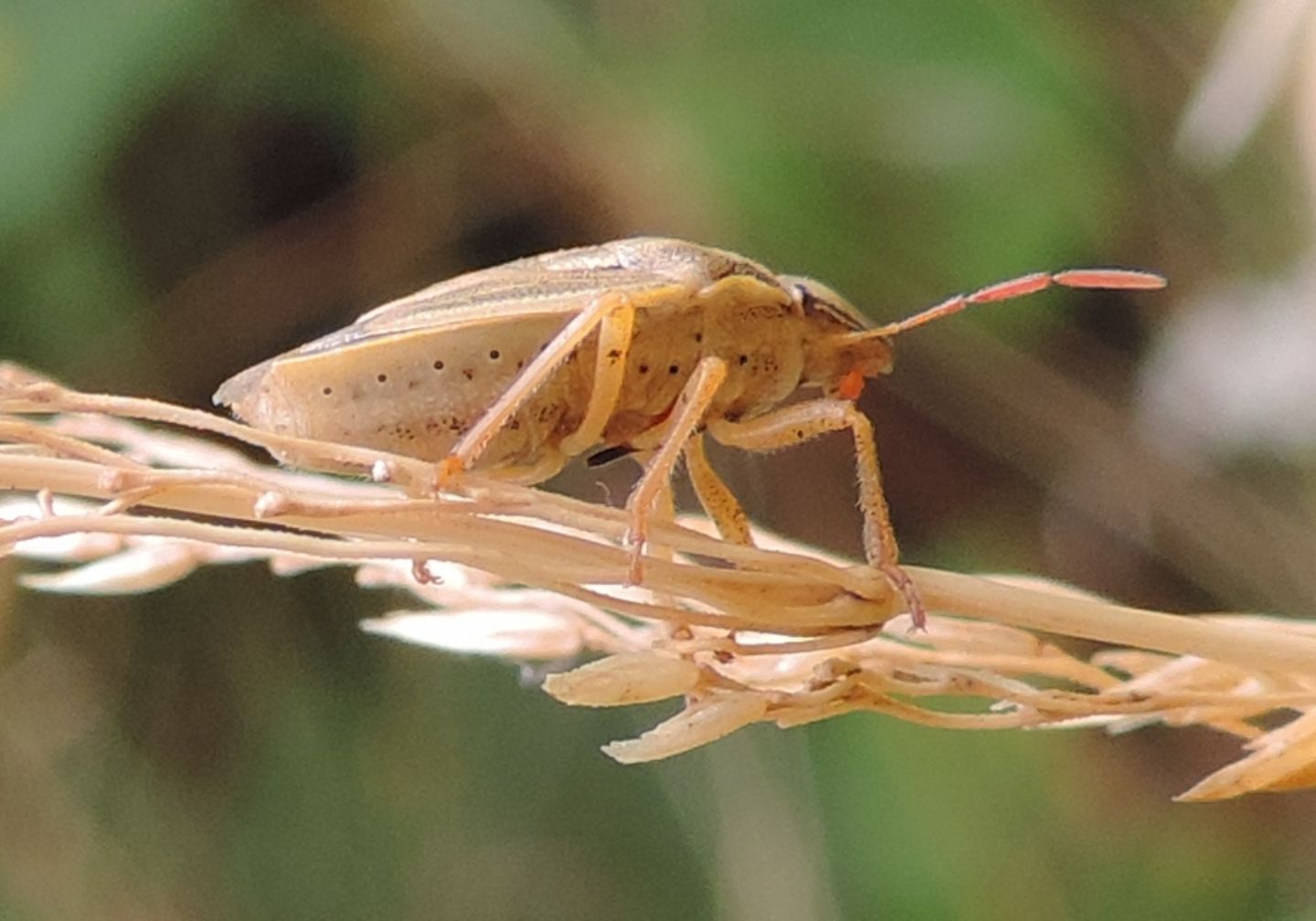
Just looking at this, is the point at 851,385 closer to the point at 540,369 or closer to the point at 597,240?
the point at 540,369

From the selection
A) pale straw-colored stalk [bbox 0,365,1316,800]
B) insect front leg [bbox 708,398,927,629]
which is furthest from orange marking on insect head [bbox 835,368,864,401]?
pale straw-colored stalk [bbox 0,365,1316,800]

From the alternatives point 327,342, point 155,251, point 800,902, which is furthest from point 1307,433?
point 155,251

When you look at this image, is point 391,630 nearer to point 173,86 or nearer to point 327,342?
point 327,342

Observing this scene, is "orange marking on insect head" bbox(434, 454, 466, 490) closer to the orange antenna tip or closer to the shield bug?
the shield bug

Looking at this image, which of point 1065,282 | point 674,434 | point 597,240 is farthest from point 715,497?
point 597,240

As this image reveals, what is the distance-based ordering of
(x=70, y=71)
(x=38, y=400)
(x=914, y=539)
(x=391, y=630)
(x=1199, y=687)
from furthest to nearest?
(x=914, y=539) < (x=70, y=71) < (x=391, y=630) < (x=1199, y=687) < (x=38, y=400)
